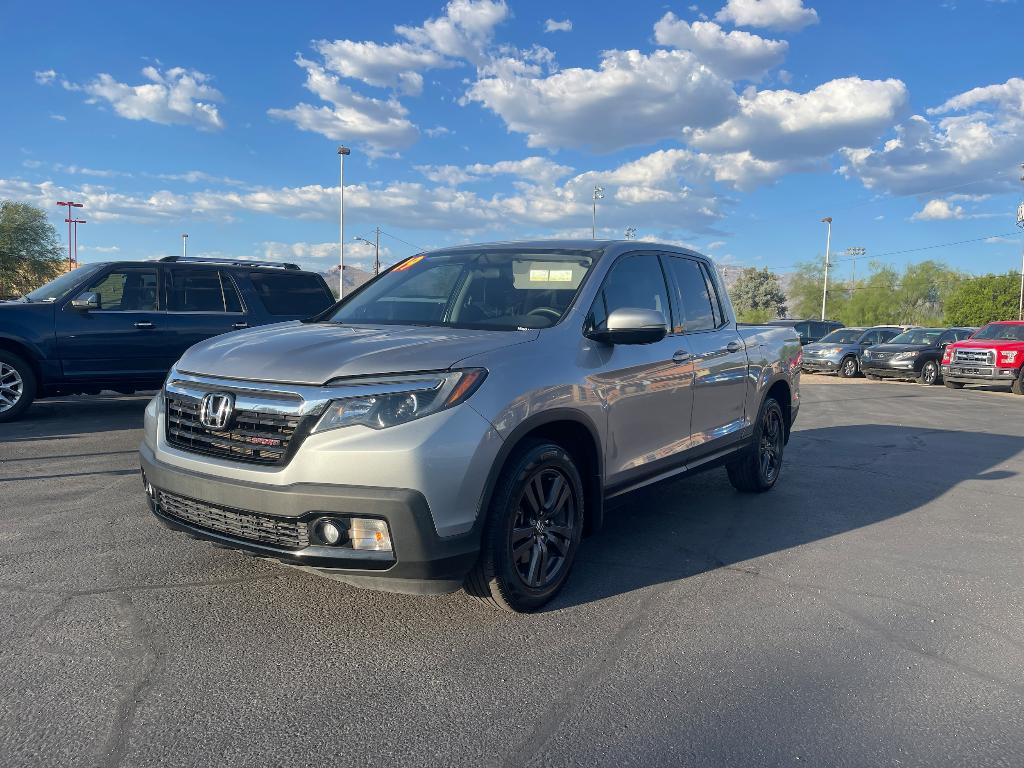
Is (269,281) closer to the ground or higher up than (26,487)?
higher up

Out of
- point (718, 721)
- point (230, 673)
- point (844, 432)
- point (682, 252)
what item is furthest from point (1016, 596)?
point (844, 432)

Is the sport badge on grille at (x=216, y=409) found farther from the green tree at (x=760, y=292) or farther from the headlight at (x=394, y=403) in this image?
the green tree at (x=760, y=292)

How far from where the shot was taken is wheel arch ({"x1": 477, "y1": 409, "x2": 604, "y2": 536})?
338cm

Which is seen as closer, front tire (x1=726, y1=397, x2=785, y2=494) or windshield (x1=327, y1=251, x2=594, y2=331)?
windshield (x1=327, y1=251, x2=594, y2=331)

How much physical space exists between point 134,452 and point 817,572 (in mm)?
6006

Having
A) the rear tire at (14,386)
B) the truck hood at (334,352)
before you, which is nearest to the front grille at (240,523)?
the truck hood at (334,352)

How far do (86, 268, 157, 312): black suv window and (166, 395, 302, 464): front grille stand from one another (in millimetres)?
6375

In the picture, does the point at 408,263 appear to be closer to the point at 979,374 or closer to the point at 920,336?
the point at 979,374

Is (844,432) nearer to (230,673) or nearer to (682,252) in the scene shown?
(682,252)

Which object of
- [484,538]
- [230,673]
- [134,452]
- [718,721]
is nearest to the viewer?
[718,721]

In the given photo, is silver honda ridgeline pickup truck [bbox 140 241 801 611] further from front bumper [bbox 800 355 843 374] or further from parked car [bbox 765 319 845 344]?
parked car [bbox 765 319 845 344]

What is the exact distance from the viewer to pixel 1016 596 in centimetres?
424

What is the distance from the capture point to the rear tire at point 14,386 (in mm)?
8633

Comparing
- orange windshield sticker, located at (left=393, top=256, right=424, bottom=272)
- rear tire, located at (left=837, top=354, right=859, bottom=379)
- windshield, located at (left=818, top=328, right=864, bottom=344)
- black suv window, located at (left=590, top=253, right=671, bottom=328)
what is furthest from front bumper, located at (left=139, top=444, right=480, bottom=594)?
windshield, located at (left=818, top=328, right=864, bottom=344)
